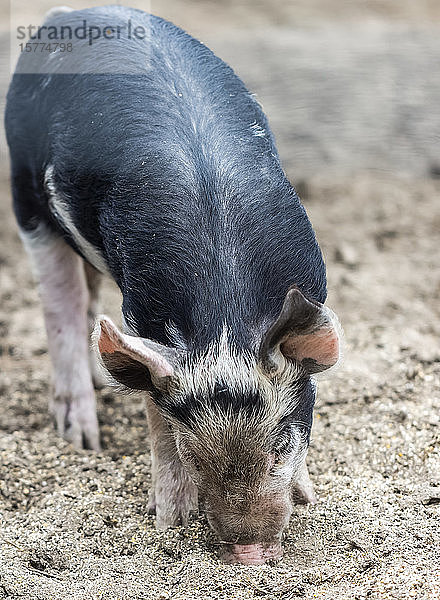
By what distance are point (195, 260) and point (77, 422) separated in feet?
5.96

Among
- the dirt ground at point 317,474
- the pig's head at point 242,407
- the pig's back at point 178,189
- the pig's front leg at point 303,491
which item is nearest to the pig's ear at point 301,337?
the pig's head at point 242,407

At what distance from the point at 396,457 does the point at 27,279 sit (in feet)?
12.0

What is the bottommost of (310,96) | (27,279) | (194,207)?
(27,279)

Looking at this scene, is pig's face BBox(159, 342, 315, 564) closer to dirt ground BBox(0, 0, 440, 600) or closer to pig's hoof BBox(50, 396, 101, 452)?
dirt ground BBox(0, 0, 440, 600)

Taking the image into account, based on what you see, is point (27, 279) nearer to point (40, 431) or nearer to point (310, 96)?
point (40, 431)

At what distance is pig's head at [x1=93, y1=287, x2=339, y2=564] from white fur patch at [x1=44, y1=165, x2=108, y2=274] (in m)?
0.91

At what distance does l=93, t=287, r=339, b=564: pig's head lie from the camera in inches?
130

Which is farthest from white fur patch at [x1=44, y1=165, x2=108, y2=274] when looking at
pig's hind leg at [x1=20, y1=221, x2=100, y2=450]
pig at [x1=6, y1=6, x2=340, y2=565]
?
pig's hind leg at [x1=20, y1=221, x2=100, y2=450]

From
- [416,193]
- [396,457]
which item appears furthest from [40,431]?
[416,193]

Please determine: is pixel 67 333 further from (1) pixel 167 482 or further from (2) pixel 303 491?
(2) pixel 303 491

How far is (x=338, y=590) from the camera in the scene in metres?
3.44

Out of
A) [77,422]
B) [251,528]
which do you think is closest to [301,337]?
[251,528]

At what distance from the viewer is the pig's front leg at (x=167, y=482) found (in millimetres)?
3982

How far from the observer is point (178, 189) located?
3.62 meters
